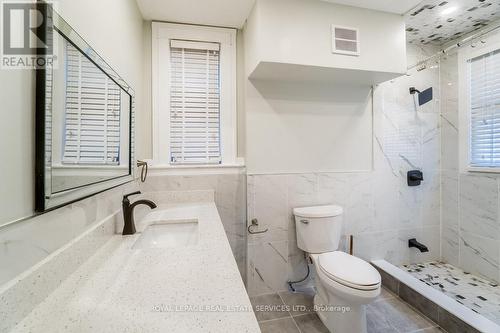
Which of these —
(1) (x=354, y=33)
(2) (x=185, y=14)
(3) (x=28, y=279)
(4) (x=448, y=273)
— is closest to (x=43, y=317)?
(3) (x=28, y=279)

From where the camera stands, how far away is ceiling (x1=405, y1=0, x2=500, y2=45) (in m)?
1.74

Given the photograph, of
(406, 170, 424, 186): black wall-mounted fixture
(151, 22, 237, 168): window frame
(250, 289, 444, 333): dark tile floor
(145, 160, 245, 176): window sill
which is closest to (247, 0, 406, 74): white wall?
(151, 22, 237, 168): window frame

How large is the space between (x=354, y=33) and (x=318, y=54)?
357 millimetres

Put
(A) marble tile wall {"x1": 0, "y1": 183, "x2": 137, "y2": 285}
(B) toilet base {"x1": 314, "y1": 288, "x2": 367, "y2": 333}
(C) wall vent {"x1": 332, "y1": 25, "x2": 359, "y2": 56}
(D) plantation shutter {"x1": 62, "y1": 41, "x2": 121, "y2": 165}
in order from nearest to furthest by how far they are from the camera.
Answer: (A) marble tile wall {"x1": 0, "y1": 183, "x2": 137, "y2": 285}
(D) plantation shutter {"x1": 62, "y1": 41, "x2": 121, "y2": 165}
(B) toilet base {"x1": 314, "y1": 288, "x2": 367, "y2": 333}
(C) wall vent {"x1": 332, "y1": 25, "x2": 359, "y2": 56}

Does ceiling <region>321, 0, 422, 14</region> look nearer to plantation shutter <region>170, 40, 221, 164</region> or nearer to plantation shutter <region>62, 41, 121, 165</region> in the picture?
plantation shutter <region>170, 40, 221, 164</region>

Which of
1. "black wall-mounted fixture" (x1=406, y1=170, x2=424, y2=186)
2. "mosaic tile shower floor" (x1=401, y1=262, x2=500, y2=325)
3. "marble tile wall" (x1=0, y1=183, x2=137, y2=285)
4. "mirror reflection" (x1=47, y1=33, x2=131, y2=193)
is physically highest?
"mirror reflection" (x1=47, y1=33, x2=131, y2=193)

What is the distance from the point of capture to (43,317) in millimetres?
559

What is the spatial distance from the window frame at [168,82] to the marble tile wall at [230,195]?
4.6 inches

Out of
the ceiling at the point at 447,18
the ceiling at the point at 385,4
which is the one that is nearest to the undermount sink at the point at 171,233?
the ceiling at the point at 385,4

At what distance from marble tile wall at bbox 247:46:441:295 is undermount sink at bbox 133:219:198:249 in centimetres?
60

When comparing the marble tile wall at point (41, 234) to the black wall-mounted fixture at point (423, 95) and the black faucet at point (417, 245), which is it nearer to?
the black faucet at point (417, 245)

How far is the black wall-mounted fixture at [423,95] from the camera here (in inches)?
85.7

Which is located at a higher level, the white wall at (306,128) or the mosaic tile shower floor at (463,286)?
the white wall at (306,128)
